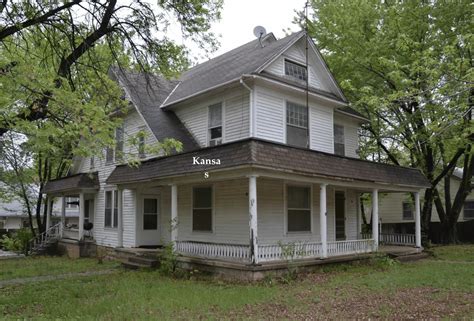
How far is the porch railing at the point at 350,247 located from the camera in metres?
14.0

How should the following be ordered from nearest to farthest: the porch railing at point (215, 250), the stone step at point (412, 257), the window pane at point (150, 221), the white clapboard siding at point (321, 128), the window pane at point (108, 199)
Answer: the porch railing at point (215, 250) < the stone step at point (412, 257) < the white clapboard siding at point (321, 128) < the window pane at point (150, 221) < the window pane at point (108, 199)

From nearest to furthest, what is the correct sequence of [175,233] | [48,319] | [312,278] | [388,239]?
[48,319], [312,278], [175,233], [388,239]

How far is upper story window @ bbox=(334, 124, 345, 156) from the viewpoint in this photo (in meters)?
18.5

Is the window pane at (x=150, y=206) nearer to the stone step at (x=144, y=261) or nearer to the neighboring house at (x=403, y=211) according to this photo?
the stone step at (x=144, y=261)

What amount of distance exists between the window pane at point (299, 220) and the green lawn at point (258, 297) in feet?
7.54

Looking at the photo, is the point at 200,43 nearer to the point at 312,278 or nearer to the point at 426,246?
the point at 312,278

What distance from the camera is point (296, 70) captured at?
16.1 meters

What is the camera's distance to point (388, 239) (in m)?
19.6

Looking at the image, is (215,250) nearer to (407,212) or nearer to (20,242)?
(20,242)

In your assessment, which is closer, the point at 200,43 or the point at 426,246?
the point at 200,43

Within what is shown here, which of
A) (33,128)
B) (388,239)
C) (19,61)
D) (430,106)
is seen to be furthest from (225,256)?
(388,239)

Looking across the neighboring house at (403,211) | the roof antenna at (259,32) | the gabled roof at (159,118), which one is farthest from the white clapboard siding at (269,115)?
the neighboring house at (403,211)

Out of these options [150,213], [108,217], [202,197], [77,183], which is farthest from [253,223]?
[77,183]

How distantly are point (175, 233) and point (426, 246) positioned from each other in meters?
13.6
